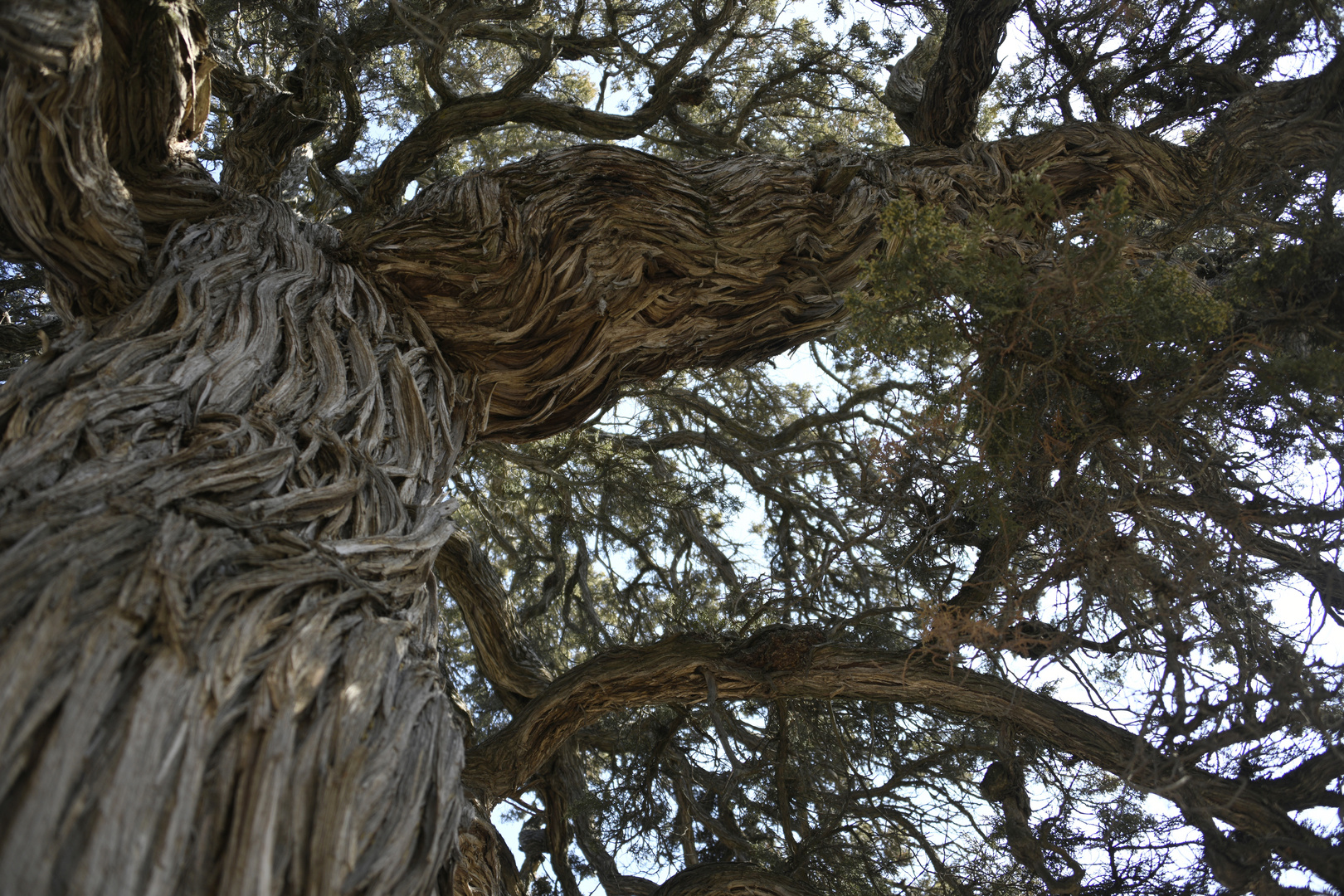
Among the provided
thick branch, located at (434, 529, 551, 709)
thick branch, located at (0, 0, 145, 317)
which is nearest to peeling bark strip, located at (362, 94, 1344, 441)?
thick branch, located at (0, 0, 145, 317)

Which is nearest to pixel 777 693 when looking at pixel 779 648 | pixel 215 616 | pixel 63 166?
pixel 779 648

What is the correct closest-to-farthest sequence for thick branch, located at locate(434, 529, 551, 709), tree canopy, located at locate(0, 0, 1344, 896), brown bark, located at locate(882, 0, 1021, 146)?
1. tree canopy, located at locate(0, 0, 1344, 896)
2. brown bark, located at locate(882, 0, 1021, 146)
3. thick branch, located at locate(434, 529, 551, 709)

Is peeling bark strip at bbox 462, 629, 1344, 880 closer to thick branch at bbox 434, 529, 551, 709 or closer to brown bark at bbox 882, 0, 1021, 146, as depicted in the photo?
thick branch at bbox 434, 529, 551, 709

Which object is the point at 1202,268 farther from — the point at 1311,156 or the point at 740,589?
the point at 740,589

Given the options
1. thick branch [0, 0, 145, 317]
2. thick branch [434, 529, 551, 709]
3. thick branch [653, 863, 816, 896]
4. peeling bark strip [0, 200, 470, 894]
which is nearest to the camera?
peeling bark strip [0, 200, 470, 894]

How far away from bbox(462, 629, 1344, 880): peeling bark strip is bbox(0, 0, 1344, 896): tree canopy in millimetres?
14

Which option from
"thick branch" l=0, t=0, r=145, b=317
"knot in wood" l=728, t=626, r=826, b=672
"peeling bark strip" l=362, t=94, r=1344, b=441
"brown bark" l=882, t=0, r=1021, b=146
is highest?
"brown bark" l=882, t=0, r=1021, b=146

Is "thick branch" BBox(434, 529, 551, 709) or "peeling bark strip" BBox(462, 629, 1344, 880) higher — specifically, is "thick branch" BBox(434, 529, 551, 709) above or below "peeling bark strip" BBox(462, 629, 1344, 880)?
above

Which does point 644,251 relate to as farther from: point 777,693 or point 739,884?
point 739,884

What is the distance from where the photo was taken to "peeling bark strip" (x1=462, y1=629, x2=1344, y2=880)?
3029 millimetres

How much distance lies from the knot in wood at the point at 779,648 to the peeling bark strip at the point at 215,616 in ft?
4.47

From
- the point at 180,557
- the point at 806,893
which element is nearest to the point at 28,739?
the point at 180,557

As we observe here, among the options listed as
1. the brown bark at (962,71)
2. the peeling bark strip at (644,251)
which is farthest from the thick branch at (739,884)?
the brown bark at (962,71)

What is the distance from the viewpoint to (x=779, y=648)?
3.37 metres
